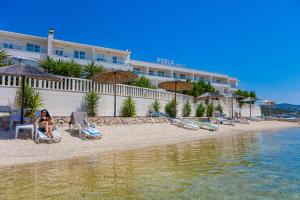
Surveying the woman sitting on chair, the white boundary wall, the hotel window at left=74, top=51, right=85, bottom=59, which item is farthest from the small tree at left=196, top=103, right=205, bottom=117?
the hotel window at left=74, top=51, right=85, bottom=59

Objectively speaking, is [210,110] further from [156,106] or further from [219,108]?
[156,106]

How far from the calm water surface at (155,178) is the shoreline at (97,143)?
35.7 inches

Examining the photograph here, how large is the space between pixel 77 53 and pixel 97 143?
3020 centimetres

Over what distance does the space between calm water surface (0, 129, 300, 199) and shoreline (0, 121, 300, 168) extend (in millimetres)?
906

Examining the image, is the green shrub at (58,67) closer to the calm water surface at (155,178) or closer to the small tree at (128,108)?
the small tree at (128,108)

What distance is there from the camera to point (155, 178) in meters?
7.04

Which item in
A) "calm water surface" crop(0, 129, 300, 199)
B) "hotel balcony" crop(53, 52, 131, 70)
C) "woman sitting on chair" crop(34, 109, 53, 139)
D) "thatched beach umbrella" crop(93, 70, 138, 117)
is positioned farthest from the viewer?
"hotel balcony" crop(53, 52, 131, 70)

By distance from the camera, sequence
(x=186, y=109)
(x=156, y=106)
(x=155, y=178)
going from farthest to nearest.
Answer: (x=186, y=109), (x=156, y=106), (x=155, y=178)

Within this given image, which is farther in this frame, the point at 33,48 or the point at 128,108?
the point at 33,48

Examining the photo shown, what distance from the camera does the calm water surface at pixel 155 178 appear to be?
5715 mm

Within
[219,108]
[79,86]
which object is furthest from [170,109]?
[219,108]

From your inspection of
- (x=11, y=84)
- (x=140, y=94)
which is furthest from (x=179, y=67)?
(x=11, y=84)

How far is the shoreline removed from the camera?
9.57 meters

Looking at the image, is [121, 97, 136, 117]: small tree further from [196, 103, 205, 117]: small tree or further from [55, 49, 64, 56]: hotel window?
[55, 49, 64, 56]: hotel window
